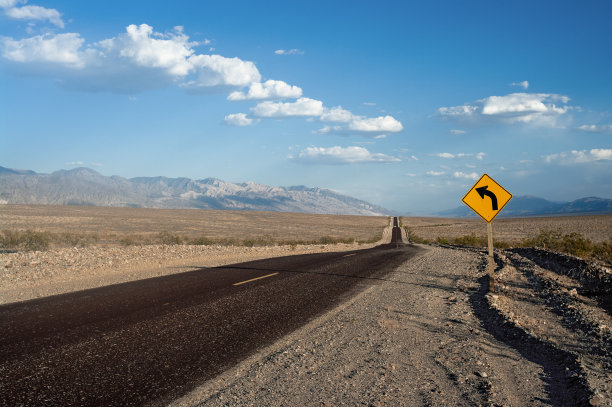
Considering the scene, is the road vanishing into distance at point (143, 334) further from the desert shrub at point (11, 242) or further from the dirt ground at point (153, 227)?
the dirt ground at point (153, 227)

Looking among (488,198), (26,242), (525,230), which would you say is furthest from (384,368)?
(525,230)

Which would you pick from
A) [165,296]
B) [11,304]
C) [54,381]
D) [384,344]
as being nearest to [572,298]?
[384,344]

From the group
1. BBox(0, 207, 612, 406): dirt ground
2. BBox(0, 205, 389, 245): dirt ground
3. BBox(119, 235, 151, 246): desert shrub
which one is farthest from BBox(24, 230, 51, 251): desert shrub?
BBox(0, 207, 612, 406): dirt ground

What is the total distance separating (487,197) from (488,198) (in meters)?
0.03

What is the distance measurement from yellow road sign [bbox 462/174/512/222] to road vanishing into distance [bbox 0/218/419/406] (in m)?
3.51

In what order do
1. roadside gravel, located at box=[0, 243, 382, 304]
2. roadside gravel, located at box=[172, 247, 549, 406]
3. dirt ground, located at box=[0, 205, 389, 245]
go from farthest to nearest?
dirt ground, located at box=[0, 205, 389, 245] < roadside gravel, located at box=[0, 243, 382, 304] < roadside gravel, located at box=[172, 247, 549, 406]

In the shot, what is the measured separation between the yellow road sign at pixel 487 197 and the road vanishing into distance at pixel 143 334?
351 centimetres

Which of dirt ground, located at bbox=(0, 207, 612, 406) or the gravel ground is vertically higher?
dirt ground, located at bbox=(0, 207, 612, 406)

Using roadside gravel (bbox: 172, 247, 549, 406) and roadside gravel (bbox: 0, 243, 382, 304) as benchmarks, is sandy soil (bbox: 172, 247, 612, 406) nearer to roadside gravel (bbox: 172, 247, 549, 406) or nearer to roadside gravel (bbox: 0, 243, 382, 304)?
roadside gravel (bbox: 172, 247, 549, 406)

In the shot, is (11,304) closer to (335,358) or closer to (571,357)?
(335,358)

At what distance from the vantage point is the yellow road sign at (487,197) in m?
Answer: 10.3

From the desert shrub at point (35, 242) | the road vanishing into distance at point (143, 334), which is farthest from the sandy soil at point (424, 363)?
the desert shrub at point (35, 242)

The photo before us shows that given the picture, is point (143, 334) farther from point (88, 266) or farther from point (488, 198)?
point (88, 266)

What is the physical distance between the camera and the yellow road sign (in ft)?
33.8
